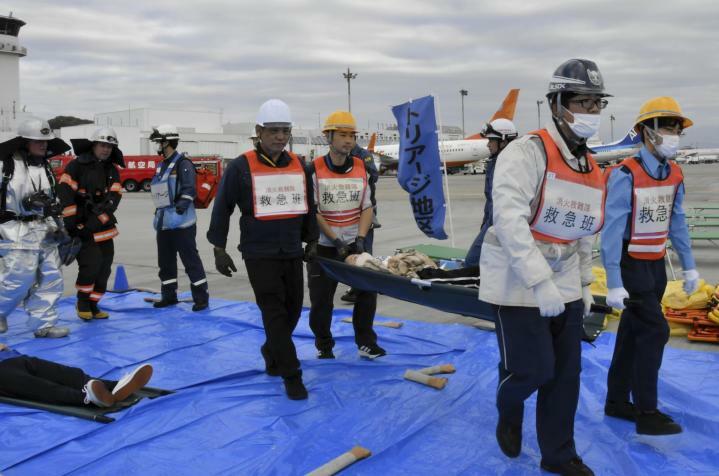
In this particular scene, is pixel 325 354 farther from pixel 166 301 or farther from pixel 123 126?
pixel 123 126

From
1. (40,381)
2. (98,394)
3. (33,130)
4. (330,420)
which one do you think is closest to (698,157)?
(33,130)

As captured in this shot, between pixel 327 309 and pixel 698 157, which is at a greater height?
pixel 698 157

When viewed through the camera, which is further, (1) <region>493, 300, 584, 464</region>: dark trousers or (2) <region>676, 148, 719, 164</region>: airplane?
(2) <region>676, 148, 719, 164</region>: airplane

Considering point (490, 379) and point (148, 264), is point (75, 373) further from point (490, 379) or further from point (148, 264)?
point (148, 264)

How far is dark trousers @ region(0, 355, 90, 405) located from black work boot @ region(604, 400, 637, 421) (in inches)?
136

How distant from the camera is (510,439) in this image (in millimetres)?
3451

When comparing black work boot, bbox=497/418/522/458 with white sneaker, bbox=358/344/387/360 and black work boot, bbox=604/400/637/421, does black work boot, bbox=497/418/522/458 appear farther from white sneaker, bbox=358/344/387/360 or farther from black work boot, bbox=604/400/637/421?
white sneaker, bbox=358/344/387/360

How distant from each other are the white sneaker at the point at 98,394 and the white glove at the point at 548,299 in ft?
9.45

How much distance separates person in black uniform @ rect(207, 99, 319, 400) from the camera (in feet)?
14.5

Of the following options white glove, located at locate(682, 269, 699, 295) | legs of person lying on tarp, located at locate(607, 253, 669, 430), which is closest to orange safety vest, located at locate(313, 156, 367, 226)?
legs of person lying on tarp, located at locate(607, 253, 669, 430)

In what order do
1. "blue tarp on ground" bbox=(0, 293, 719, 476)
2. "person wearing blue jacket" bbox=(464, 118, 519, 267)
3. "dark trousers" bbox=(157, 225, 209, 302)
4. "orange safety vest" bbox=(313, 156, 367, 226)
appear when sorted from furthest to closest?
"dark trousers" bbox=(157, 225, 209, 302)
"person wearing blue jacket" bbox=(464, 118, 519, 267)
"orange safety vest" bbox=(313, 156, 367, 226)
"blue tarp on ground" bbox=(0, 293, 719, 476)

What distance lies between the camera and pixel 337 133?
510cm

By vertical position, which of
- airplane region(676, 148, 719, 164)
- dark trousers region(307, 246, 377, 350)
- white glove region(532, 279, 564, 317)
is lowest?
dark trousers region(307, 246, 377, 350)

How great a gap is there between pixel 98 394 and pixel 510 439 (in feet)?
8.60
